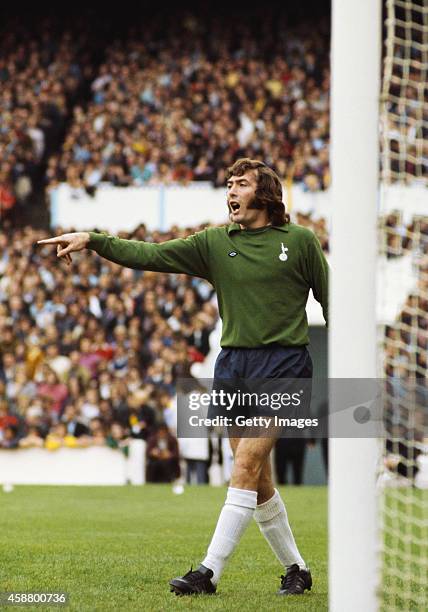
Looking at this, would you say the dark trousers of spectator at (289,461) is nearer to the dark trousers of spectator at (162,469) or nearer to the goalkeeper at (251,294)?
the dark trousers of spectator at (162,469)

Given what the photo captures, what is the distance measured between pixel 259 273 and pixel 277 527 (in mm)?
1401

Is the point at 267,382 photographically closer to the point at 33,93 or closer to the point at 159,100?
the point at 159,100

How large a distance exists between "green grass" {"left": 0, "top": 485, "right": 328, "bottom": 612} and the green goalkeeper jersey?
1.41 m

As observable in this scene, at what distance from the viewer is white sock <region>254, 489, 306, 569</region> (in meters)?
6.46

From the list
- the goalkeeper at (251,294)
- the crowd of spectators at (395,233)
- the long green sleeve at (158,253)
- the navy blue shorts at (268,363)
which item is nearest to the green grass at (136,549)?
the goalkeeper at (251,294)

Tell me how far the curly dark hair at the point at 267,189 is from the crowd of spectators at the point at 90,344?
10892mm

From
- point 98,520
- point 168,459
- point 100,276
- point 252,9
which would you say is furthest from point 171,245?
point 252,9

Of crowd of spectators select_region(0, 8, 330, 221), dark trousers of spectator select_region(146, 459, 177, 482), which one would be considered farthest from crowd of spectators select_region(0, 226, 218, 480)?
crowd of spectators select_region(0, 8, 330, 221)

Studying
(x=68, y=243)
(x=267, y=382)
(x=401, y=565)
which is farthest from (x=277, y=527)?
(x=68, y=243)

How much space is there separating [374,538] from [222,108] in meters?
19.1

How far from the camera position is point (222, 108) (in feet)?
76.1

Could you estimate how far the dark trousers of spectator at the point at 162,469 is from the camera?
1684 cm

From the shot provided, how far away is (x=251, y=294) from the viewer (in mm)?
6320

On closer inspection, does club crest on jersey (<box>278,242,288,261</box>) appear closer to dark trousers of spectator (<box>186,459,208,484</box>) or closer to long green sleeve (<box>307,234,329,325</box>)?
long green sleeve (<box>307,234,329,325</box>)
